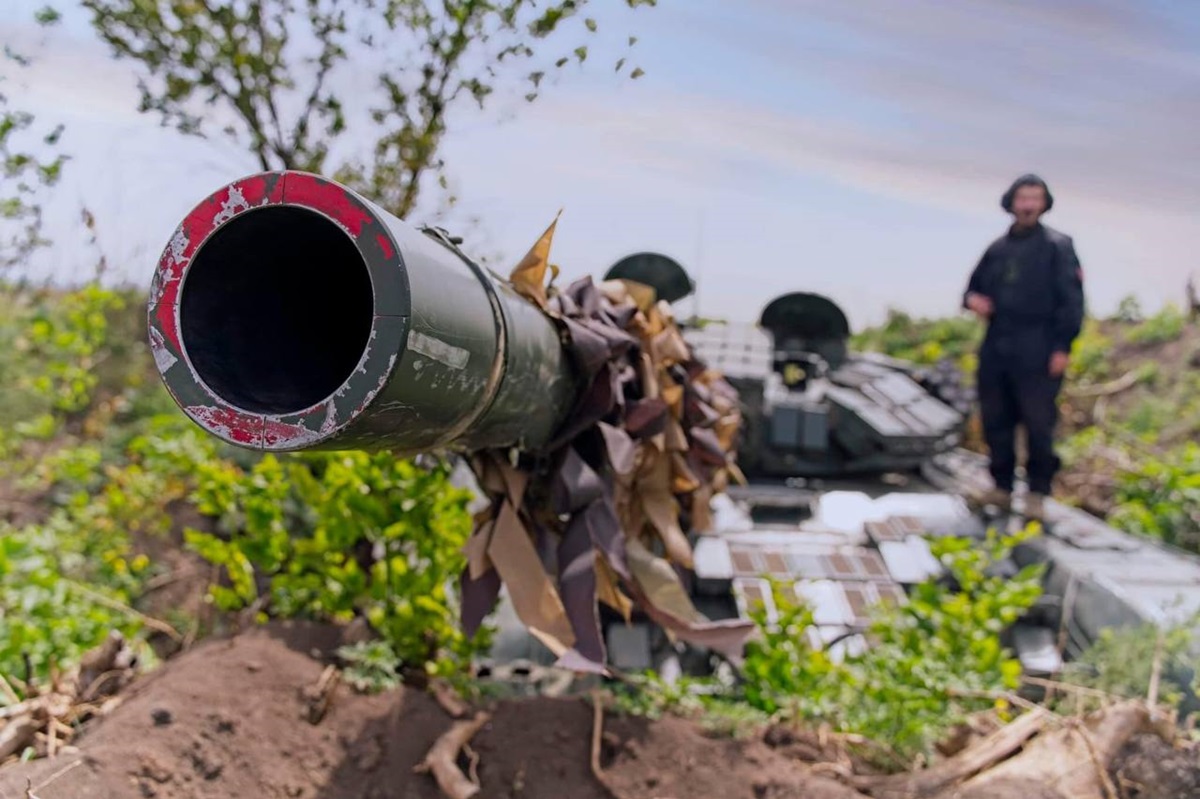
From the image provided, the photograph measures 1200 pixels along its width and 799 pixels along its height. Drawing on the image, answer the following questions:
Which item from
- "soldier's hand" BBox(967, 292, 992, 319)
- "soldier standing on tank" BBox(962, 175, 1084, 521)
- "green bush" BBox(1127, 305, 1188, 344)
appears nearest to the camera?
"soldier standing on tank" BBox(962, 175, 1084, 521)

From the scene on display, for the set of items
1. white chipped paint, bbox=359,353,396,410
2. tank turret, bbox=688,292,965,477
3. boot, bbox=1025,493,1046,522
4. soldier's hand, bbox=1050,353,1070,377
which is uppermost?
white chipped paint, bbox=359,353,396,410

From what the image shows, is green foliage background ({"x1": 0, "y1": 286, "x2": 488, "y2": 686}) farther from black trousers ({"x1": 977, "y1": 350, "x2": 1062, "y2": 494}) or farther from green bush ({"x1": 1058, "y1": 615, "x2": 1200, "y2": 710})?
black trousers ({"x1": 977, "y1": 350, "x2": 1062, "y2": 494})

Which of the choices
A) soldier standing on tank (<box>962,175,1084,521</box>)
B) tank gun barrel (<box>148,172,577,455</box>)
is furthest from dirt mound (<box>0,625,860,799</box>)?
soldier standing on tank (<box>962,175,1084,521</box>)

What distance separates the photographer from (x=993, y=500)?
18.1 ft

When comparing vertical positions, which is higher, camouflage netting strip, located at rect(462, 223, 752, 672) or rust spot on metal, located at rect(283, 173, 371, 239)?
rust spot on metal, located at rect(283, 173, 371, 239)

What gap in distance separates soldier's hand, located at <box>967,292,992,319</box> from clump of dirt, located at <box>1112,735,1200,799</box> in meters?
3.36

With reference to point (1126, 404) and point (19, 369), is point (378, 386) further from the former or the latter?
point (1126, 404)

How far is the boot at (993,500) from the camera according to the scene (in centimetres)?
545

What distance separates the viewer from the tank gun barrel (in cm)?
140

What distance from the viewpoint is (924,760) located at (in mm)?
3049

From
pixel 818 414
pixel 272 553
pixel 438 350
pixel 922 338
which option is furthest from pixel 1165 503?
pixel 922 338

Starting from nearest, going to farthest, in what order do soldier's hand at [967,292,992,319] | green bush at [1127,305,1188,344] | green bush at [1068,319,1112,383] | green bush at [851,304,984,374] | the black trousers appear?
the black trousers → soldier's hand at [967,292,992,319] → green bush at [1068,319,1112,383] → green bush at [1127,305,1188,344] → green bush at [851,304,984,374]

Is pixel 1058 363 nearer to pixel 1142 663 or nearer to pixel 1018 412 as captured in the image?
pixel 1018 412

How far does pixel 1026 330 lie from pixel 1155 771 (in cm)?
338
